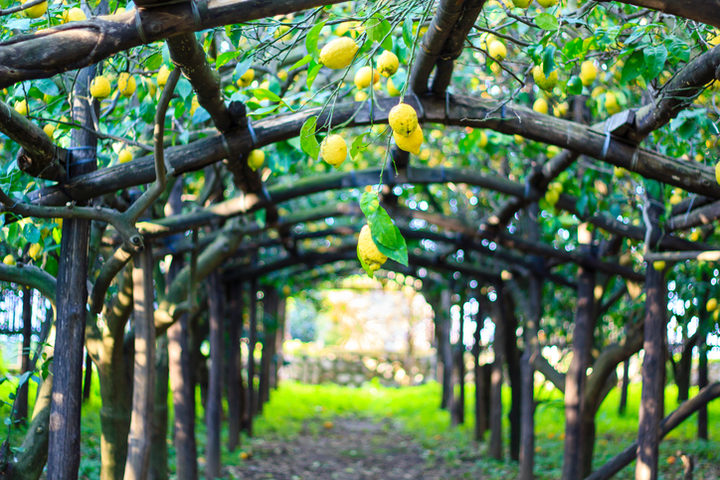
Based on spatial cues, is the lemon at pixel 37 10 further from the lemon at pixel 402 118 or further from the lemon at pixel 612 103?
the lemon at pixel 612 103

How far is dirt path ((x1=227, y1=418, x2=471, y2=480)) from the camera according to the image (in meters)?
7.74

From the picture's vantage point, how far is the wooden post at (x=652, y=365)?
4.46 metres

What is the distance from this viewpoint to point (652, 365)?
461cm

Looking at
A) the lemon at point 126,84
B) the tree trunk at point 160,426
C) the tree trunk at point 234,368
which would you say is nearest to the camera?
the lemon at point 126,84

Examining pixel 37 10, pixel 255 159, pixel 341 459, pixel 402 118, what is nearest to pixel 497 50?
pixel 402 118

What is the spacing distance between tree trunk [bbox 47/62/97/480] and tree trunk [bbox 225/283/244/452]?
573 centimetres

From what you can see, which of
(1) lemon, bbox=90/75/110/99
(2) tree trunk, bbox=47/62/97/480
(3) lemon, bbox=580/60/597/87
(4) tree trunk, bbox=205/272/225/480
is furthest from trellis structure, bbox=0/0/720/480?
(4) tree trunk, bbox=205/272/225/480

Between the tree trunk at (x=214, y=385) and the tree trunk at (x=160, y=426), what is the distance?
77.3 inches

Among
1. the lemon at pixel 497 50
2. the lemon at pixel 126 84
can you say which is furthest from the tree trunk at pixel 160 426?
the lemon at pixel 497 50

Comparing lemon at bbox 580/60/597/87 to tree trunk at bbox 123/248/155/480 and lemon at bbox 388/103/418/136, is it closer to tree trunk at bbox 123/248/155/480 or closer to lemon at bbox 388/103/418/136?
lemon at bbox 388/103/418/136

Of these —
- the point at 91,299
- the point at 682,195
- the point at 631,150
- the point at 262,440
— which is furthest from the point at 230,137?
the point at 262,440

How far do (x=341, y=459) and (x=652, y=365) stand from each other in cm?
525

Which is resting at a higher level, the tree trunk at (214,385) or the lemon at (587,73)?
the lemon at (587,73)

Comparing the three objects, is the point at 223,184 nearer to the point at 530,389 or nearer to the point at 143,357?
the point at 143,357
